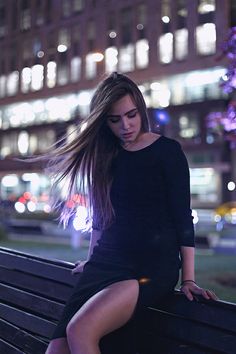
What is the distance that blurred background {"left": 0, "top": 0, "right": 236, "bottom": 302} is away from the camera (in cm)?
4412

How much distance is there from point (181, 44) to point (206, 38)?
2449 mm

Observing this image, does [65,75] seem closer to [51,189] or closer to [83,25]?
[83,25]

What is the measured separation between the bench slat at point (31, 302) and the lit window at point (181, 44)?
43295 millimetres

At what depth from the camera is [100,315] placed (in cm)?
250

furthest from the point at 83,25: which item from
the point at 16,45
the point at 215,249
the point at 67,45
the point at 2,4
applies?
the point at 215,249

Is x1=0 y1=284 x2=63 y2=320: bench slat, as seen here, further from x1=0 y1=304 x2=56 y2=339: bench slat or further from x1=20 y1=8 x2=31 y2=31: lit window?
x1=20 y1=8 x2=31 y2=31: lit window

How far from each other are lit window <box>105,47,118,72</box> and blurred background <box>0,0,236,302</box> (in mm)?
84

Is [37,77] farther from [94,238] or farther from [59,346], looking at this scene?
[59,346]

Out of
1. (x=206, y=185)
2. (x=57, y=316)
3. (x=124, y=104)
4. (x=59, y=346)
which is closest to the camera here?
(x=59, y=346)

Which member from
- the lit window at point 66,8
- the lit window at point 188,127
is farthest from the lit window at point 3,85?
the lit window at point 188,127

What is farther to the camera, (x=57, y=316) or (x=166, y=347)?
(x=57, y=316)

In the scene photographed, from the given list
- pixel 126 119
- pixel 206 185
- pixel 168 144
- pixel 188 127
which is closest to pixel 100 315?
pixel 168 144

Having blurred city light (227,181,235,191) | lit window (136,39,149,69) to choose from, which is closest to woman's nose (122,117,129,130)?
blurred city light (227,181,235,191)

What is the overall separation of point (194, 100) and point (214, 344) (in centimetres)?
4731
